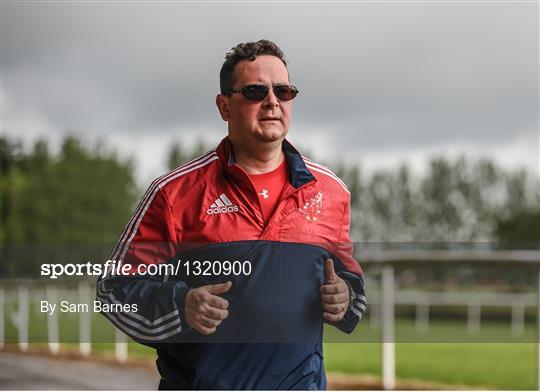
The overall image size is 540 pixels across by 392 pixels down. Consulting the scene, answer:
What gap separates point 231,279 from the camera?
2635 mm

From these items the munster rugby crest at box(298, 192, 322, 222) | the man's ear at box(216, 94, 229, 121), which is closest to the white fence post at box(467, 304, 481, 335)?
the munster rugby crest at box(298, 192, 322, 222)

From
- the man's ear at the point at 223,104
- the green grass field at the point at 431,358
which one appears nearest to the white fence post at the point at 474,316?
the green grass field at the point at 431,358

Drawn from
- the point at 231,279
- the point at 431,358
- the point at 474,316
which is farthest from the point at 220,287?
the point at 474,316

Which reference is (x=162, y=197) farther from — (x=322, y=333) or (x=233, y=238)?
(x=322, y=333)

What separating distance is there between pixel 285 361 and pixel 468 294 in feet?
66.8

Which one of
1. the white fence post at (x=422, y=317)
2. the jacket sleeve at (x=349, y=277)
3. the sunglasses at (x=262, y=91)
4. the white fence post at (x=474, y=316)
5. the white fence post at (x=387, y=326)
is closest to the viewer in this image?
the sunglasses at (x=262, y=91)

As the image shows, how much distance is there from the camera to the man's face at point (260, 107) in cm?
272

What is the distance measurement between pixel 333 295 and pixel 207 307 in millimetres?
386

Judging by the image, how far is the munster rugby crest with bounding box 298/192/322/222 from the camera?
276 centimetres

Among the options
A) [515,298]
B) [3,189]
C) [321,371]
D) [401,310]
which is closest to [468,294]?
[515,298]

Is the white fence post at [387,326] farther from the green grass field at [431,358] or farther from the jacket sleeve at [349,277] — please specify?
the jacket sleeve at [349,277]

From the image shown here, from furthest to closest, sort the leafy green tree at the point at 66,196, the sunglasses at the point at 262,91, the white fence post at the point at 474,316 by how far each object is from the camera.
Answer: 1. the white fence post at the point at 474,316
2. the leafy green tree at the point at 66,196
3. the sunglasses at the point at 262,91

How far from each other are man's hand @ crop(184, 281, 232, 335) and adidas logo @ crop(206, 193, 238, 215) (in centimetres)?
23

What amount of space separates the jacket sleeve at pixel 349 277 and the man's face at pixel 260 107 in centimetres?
38
